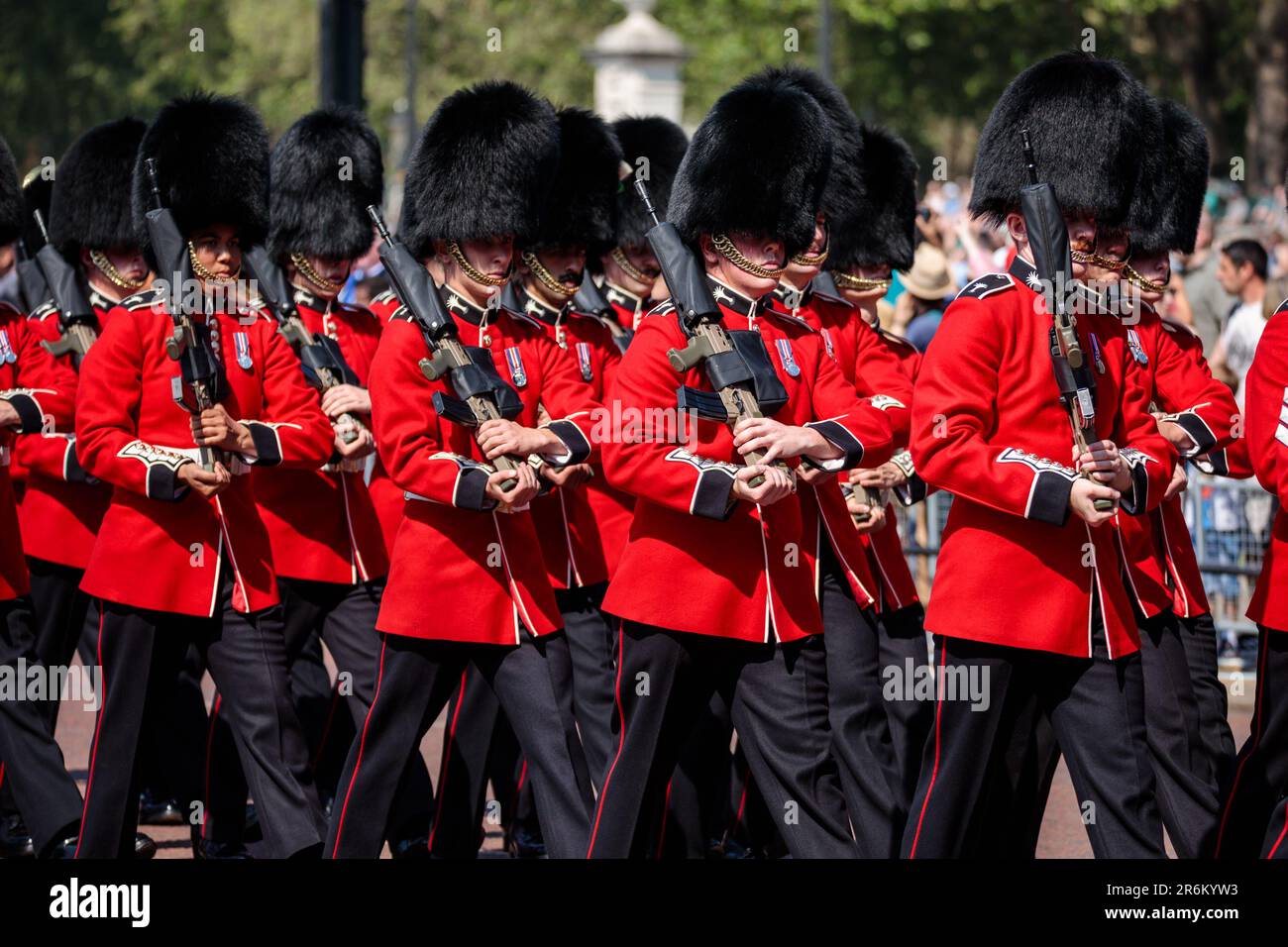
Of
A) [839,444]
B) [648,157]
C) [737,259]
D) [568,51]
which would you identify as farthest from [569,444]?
[568,51]

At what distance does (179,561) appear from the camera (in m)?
5.30

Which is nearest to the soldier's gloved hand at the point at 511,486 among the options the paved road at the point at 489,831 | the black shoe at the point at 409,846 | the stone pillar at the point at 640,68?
the black shoe at the point at 409,846

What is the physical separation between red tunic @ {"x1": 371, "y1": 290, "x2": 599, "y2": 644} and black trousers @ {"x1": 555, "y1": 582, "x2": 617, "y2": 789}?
67 cm

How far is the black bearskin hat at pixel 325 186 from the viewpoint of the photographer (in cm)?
690

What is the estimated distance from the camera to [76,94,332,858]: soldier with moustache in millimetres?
5270

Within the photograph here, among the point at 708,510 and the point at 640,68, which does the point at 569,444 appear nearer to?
the point at 708,510

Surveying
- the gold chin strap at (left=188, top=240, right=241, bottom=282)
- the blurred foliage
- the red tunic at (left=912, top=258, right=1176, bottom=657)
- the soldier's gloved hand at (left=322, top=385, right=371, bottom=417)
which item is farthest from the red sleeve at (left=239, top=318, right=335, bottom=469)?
the blurred foliage

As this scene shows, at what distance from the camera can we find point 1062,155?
4.94 m

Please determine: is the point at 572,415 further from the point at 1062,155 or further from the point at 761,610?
the point at 1062,155

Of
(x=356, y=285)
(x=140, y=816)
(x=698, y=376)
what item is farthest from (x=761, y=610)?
(x=356, y=285)

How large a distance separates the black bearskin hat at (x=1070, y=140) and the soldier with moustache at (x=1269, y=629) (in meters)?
0.46

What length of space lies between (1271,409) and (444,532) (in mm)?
1845

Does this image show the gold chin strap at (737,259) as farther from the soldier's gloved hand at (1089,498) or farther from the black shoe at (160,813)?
the black shoe at (160,813)

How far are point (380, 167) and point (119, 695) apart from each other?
2481mm
